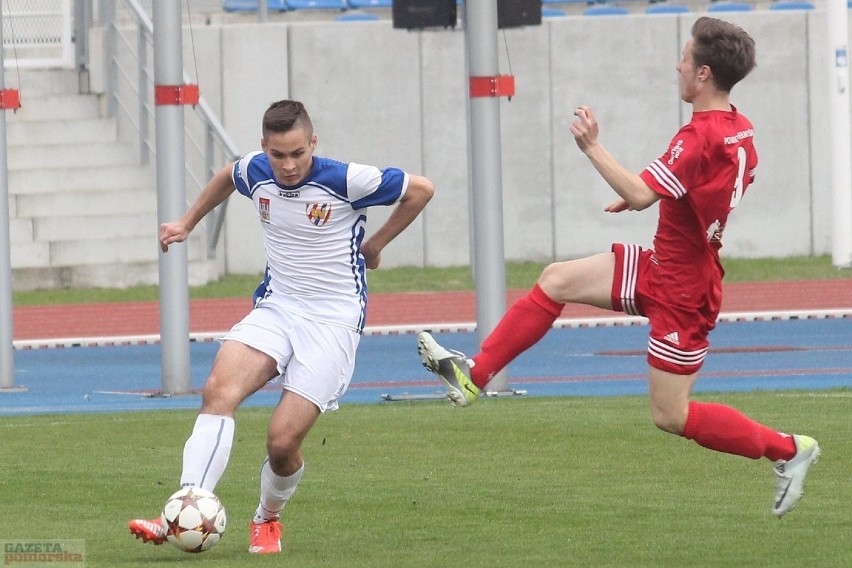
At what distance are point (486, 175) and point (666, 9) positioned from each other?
15260 mm

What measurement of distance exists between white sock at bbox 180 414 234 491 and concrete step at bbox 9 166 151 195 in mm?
17442

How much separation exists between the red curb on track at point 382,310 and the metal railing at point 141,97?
2685 mm

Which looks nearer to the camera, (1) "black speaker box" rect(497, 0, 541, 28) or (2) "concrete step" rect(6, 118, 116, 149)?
(1) "black speaker box" rect(497, 0, 541, 28)

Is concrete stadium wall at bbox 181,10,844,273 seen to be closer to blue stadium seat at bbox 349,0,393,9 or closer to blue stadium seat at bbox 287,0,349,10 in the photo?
blue stadium seat at bbox 349,0,393,9

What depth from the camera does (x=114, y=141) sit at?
24.8m

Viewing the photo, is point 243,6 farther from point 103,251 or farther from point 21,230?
point 21,230

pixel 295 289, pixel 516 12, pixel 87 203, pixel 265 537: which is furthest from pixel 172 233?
pixel 87 203

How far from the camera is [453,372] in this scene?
7.20 m

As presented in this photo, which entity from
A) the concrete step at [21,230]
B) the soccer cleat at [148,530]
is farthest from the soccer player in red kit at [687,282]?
the concrete step at [21,230]

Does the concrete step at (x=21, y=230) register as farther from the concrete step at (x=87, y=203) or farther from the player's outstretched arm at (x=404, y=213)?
the player's outstretched arm at (x=404, y=213)

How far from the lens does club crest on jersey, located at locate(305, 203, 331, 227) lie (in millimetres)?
7250

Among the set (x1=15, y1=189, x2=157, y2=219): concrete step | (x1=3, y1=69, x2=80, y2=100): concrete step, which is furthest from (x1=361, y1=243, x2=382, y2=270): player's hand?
(x1=3, y1=69, x2=80, y2=100): concrete step

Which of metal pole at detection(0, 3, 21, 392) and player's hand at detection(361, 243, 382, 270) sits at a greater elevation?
player's hand at detection(361, 243, 382, 270)

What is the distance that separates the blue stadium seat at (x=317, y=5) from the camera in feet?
96.1
